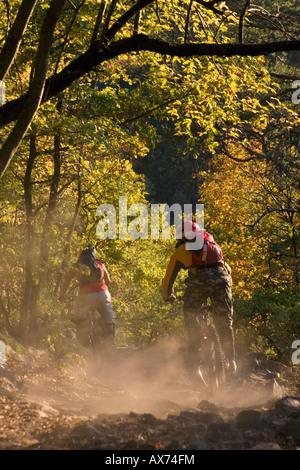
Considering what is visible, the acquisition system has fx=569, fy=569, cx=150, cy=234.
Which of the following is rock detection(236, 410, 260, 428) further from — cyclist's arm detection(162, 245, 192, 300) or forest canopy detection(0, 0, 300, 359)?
forest canopy detection(0, 0, 300, 359)

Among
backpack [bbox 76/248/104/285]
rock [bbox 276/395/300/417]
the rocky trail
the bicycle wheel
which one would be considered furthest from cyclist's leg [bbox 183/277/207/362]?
backpack [bbox 76/248/104/285]

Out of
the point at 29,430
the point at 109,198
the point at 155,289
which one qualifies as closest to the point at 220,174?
the point at 155,289

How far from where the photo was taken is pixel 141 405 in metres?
6.32

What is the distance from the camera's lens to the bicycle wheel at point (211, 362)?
22.9ft

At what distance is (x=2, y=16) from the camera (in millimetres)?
10297

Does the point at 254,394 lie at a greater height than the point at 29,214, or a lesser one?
lesser

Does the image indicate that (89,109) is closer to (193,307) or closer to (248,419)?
(193,307)

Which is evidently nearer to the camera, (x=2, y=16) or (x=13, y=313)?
(x=13, y=313)

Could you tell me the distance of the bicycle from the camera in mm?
6977

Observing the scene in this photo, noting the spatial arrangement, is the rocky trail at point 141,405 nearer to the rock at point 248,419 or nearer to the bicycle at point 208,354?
the rock at point 248,419

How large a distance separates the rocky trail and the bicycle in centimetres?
19

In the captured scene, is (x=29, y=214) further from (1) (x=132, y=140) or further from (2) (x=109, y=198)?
(2) (x=109, y=198)

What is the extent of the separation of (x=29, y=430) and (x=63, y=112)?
5264 millimetres

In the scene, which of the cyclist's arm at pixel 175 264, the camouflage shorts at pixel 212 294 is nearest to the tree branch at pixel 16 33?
the cyclist's arm at pixel 175 264
